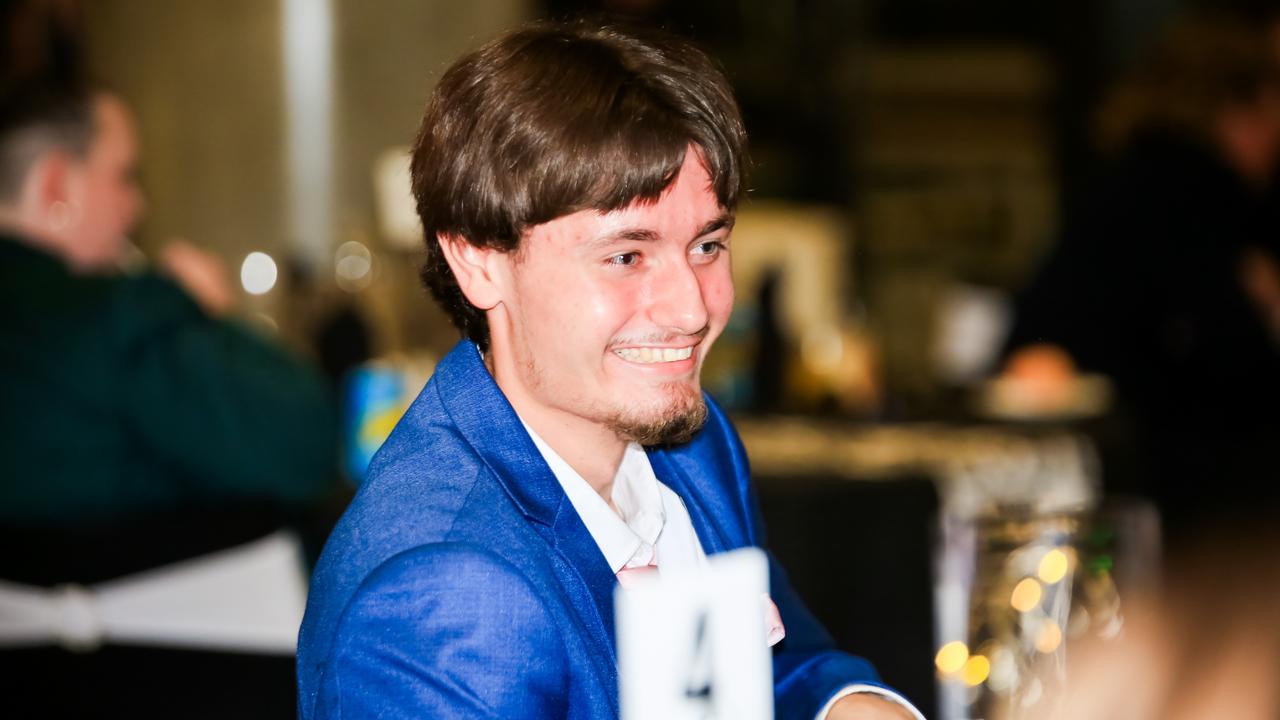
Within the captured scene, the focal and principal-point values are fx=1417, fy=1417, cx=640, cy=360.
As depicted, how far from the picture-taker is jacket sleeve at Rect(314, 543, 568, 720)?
82 cm

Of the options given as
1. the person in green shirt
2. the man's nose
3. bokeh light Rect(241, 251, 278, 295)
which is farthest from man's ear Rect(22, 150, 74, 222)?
the man's nose

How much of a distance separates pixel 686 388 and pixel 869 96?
6686mm

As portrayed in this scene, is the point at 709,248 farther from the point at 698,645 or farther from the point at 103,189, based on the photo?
the point at 103,189

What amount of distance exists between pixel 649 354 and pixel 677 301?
1.6 inches

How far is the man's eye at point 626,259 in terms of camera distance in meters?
0.94

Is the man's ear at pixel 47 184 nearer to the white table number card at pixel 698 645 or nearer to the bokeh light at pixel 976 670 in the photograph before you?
the bokeh light at pixel 976 670

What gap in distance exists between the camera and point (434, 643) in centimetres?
82

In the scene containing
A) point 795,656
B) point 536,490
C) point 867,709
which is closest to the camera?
point 536,490

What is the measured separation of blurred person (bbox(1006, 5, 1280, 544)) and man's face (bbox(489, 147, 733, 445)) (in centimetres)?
249

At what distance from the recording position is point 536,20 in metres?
1.05

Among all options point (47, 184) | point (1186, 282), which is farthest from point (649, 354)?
point (1186, 282)

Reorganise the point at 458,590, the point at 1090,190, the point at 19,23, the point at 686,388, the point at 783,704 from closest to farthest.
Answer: the point at 458,590 < the point at 686,388 < the point at 783,704 < the point at 1090,190 < the point at 19,23

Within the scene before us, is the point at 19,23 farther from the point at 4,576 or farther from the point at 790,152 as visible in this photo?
the point at 790,152

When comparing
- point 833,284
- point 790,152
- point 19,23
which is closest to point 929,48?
point 790,152
